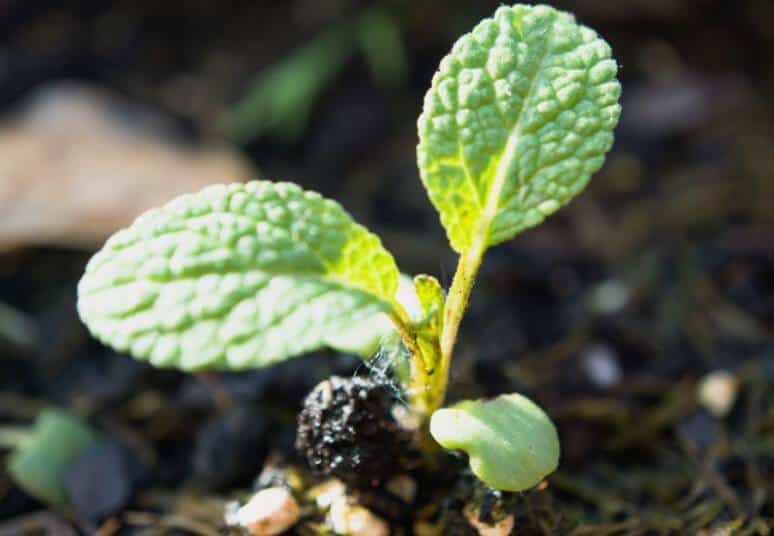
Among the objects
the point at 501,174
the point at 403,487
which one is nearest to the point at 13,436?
the point at 403,487

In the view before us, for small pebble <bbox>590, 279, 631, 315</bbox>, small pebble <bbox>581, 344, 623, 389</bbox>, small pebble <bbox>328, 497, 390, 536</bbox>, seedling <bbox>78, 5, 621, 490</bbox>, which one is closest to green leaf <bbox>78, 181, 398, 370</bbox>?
seedling <bbox>78, 5, 621, 490</bbox>

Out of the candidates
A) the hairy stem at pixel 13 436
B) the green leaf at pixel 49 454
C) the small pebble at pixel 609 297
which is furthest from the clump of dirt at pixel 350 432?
the small pebble at pixel 609 297

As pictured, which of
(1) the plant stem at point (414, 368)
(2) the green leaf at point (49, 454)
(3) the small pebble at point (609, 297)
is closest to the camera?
(1) the plant stem at point (414, 368)

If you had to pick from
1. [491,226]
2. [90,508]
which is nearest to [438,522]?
[491,226]

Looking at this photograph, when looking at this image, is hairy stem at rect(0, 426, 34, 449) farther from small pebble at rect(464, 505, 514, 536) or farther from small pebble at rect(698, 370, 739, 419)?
small pebble at rect(698, 370, 739, 419)

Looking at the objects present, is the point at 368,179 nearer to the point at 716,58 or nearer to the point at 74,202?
the point at 74,202

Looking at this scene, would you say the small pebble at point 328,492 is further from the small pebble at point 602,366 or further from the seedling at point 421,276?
the small pebble at point 602,366
